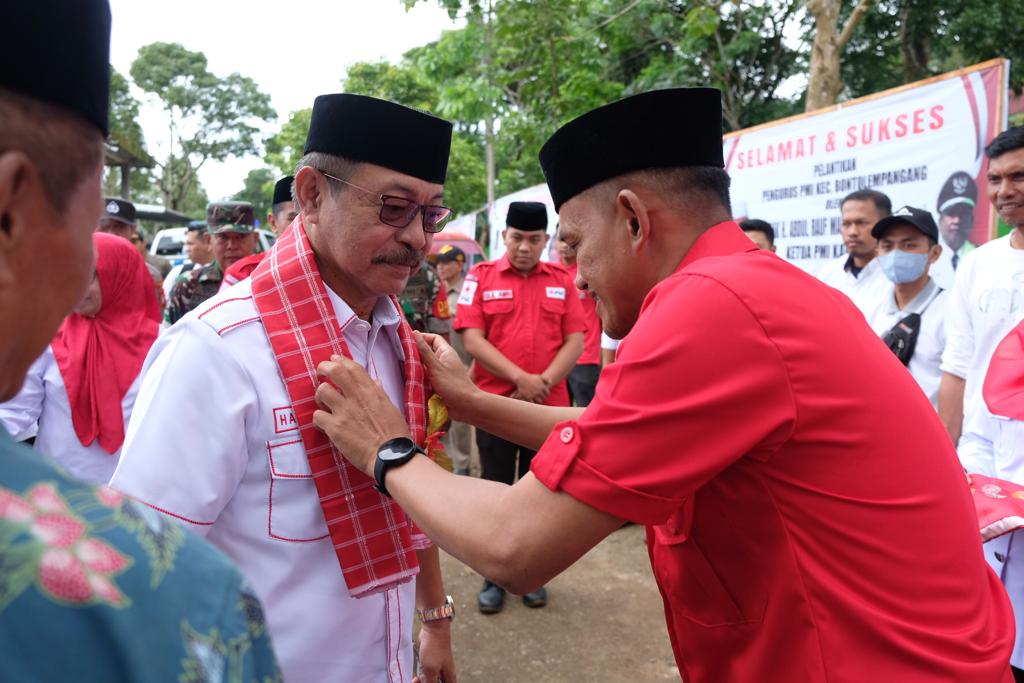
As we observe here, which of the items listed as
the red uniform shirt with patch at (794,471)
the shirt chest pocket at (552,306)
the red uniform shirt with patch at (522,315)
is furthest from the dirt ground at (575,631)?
the red uniform shirt with patch at (794,471)

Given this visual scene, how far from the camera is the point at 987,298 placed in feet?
10.3

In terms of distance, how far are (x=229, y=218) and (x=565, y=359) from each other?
2656 mm

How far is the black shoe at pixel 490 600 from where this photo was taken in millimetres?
4352

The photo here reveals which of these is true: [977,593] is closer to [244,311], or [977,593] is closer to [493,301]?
[244,311]

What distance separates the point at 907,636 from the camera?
4.29 ft

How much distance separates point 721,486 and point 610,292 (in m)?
0.51

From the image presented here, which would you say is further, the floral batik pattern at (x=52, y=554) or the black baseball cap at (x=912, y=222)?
the black baseball cap at (x=912, y=222)

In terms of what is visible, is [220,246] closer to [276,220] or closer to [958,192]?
[276,220]

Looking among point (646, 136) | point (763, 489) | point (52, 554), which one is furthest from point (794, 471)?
point (52, 554)

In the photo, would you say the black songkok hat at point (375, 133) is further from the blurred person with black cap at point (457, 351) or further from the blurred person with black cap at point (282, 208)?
the blurred person with black cap at point (457, 351)

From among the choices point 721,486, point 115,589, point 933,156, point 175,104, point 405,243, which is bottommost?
point 721,486

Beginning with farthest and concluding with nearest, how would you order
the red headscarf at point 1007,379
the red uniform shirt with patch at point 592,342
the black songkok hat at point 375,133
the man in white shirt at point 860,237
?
the red uniform shirt with patch at point 592,342 → the man in white shirt at point 860,237 → the red headscarf at point 1007,379 → the black songkok hat at point 375,133

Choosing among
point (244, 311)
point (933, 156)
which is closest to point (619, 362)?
point (244, 311)

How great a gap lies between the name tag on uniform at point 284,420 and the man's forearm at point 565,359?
341 centimetres
